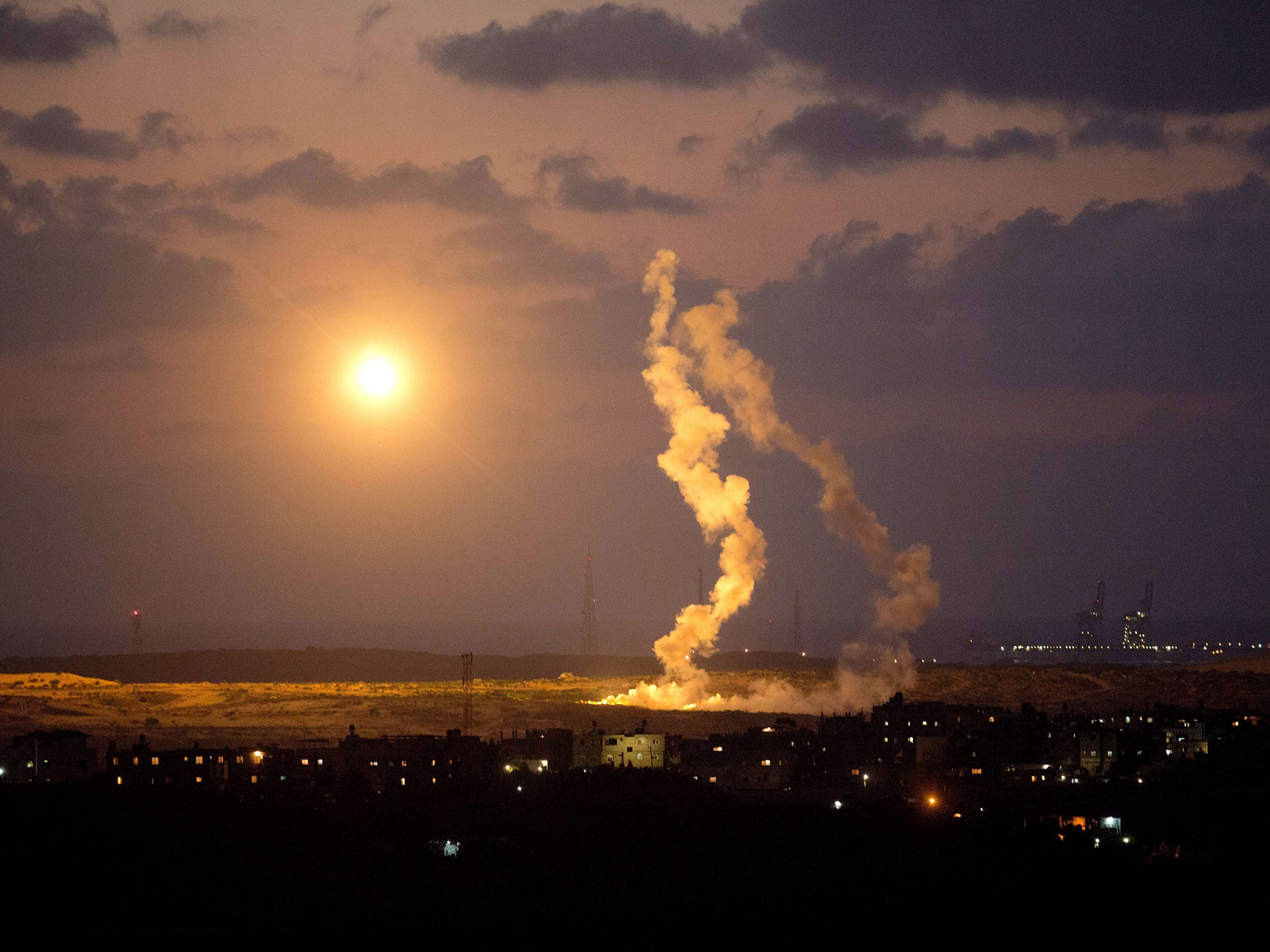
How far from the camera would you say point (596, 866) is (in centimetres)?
7662

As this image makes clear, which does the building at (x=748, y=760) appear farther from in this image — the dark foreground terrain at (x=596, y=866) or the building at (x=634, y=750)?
the dark foreground terrain at (x=596, y=866)

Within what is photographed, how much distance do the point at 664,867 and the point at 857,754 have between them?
85.4 feet

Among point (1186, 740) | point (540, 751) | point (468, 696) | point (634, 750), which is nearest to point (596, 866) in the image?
point (540, 751)

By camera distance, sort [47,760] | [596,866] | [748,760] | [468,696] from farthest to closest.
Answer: [468,696] → [748,760] → [47,760] → [596,866]

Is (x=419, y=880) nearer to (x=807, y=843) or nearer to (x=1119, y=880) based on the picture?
(x=807, y=843)

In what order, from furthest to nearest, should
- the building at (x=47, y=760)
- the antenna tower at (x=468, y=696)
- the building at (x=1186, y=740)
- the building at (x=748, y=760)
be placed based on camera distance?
the building at (x=1186, y=740)
the antenna tower at (x=468, y=696)
the building at (x=748, y=760)
the building at (x=47, y=760)

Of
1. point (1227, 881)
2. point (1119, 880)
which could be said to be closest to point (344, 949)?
point (1119, 880)

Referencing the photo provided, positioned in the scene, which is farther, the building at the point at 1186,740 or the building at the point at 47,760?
the building at the point at 1186,740

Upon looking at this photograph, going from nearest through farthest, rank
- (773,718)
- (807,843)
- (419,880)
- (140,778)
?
1. (419,880)
2. (807,843)
3. (140,778)
4. (773,718)

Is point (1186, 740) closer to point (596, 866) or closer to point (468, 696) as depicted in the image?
point (468, 696)

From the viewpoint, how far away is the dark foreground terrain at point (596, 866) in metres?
68.4

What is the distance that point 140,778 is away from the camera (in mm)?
85312

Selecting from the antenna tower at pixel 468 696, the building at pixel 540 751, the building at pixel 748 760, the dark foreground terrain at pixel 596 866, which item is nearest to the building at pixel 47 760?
the dark foreground terrain at pixel 596 866

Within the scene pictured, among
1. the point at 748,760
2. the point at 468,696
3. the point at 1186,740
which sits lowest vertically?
the point at 748,760
